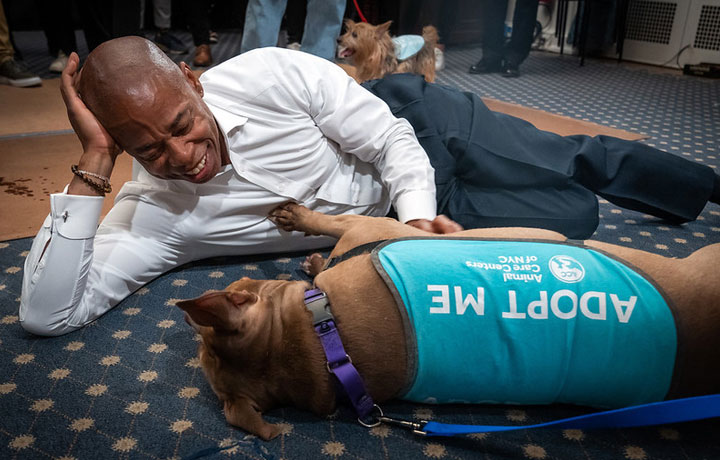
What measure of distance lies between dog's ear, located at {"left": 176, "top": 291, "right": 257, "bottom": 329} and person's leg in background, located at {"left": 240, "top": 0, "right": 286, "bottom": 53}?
260cm

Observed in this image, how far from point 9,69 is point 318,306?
3998mm

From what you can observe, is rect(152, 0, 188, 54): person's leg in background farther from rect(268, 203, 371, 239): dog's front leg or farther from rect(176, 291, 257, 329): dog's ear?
rect(176, 291, 257, 329): dog's ear

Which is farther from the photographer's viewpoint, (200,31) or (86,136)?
(200,31)

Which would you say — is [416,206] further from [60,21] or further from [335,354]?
[60,21]

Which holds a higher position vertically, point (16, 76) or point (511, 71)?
point (511, 71)

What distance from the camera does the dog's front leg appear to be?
167cm

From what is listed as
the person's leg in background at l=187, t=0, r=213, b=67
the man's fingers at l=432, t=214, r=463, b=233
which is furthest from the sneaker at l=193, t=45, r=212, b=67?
the man's fingers at l=432, t=214, r=463, b=233

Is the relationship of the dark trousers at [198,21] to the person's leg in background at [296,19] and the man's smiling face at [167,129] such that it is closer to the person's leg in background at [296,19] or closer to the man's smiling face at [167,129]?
the person's leg in background at [296,19]

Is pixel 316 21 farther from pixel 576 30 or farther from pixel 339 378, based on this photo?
pixel 576 30

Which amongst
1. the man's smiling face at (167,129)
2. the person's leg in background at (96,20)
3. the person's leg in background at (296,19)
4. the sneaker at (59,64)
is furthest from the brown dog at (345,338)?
the person's leg in background at (296,19)

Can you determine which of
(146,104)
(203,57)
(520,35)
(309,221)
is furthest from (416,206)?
(520,35)

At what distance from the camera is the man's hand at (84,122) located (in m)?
1.52

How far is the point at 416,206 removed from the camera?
1808 mm

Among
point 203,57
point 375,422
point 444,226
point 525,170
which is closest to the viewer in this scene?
point 375,422
